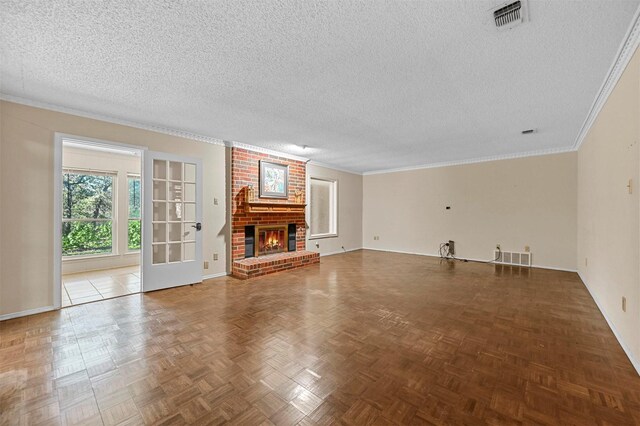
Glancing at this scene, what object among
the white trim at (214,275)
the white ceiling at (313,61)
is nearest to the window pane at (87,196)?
the white ceiling at (313,61)

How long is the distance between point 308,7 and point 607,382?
A: 3.10 m

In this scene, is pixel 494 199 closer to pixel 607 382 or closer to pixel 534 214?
pixel 534 214

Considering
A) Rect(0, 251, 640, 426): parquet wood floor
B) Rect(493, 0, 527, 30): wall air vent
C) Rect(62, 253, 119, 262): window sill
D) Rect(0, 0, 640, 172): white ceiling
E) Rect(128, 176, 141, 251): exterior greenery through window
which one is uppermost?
Rect(0, 0, 640, 172): white ceiling

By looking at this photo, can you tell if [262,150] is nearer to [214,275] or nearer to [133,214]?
[214,275]

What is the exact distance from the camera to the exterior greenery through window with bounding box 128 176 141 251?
5.86 m

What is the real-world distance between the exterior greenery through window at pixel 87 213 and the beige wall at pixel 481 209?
6.38 m

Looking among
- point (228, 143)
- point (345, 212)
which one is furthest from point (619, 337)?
point (345, 212)

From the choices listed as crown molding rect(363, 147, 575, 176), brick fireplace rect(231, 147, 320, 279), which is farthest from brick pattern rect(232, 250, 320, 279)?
crown molding rect(363, 147, 575, 176)

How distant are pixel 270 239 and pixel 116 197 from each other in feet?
10.8

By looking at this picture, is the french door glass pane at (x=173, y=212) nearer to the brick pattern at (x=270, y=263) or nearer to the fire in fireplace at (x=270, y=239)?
the brick pattern at (x=270, y=263)

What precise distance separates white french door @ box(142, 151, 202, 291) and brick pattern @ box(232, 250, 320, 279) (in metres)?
0.66

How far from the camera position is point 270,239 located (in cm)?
570

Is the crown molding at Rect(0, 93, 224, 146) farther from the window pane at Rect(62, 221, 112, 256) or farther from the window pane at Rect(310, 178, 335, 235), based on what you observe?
the window pane at Rect(310, 178, 335, 235)

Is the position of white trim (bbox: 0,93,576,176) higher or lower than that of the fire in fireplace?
higher
